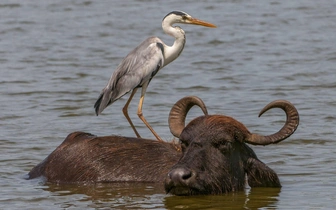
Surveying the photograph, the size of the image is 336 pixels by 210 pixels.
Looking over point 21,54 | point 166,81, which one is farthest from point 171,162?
point 21,54

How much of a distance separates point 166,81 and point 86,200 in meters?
7.99

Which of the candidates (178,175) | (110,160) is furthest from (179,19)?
(178,175)

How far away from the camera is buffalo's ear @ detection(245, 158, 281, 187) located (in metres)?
9.05

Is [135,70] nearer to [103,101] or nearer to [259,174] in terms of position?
[103,101]

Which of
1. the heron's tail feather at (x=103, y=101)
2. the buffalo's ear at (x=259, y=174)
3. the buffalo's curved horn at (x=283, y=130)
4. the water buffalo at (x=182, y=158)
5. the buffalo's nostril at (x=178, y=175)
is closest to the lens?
the buffalo's nostril at (x=178, y=175)

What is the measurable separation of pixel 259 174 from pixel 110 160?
1.47m

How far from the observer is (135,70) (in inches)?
504

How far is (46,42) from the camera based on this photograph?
21422 mm

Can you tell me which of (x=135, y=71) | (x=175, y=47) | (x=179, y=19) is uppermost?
(x=179, y=19)

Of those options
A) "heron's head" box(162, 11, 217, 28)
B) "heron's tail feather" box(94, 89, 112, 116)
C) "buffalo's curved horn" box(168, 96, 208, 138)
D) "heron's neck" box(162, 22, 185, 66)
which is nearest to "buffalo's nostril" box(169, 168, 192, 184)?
"buffalo's curved horn" box(168, 96, 208, 138)

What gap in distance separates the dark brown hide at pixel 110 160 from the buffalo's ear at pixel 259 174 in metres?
0.74

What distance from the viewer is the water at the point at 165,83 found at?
937cm

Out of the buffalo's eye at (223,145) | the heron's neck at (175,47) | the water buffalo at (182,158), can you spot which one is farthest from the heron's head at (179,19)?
the buffalo's eye at (223,145)

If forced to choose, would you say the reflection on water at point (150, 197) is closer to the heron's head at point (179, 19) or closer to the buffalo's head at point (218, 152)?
the buffalo's head at point (218, 152)
